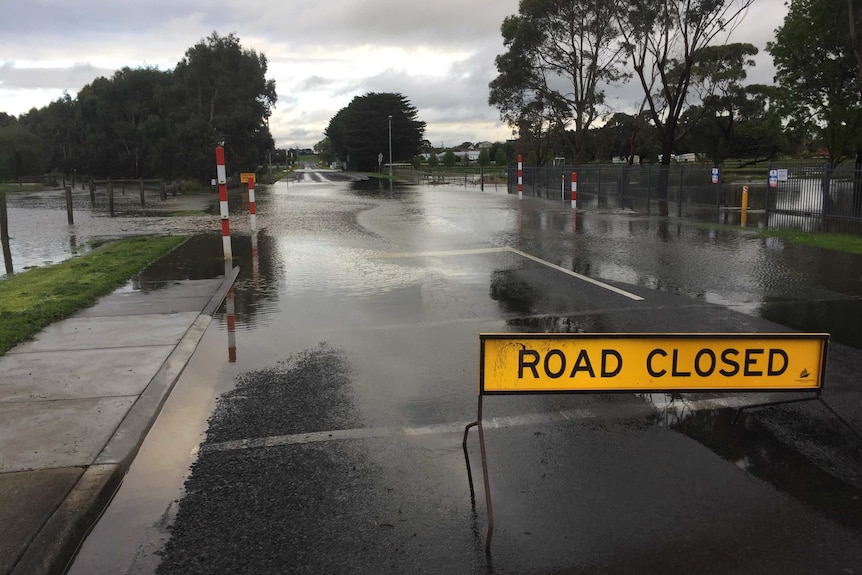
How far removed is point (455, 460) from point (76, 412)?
110 inches

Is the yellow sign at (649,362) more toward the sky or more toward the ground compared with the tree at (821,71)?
more toward the ground

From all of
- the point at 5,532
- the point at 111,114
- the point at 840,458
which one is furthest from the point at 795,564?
the point at 111,114

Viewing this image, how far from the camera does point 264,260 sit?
12836 mm

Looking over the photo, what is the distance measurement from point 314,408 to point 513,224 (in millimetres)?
13843

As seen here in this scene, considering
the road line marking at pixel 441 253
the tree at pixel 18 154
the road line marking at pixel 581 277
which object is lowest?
the road line marking at pixel 581 277

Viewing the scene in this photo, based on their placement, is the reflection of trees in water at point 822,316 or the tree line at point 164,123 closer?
the reflection of trees in water at point 822,316

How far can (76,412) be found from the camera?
5.00 m

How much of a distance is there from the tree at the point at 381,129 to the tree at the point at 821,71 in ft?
229

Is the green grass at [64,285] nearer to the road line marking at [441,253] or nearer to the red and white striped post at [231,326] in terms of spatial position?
the red and white striped post at [231,326]

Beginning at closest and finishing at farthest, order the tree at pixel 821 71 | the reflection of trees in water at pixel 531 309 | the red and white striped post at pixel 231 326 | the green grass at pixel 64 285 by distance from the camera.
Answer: the red and white striped post at pixel 231 326
the reflection of trees in water at pixel 531 309
the green grass at pixel 64 285
the tree at pixel 821 71

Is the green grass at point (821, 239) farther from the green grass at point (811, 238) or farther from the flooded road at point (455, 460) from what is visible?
the flooded road at point (455, 460)

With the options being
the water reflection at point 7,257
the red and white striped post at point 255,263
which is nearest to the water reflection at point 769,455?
the red and white striped post at point 255,263

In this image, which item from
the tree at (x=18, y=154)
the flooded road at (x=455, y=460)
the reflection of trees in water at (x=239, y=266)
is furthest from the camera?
the tree at (x=18, y=154)

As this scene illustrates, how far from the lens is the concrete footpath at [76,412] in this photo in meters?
3.45
